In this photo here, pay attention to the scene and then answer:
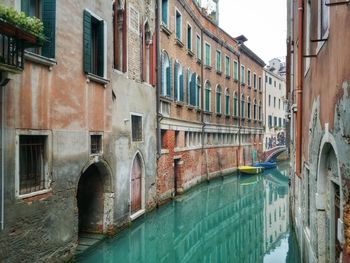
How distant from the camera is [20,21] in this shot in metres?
5.04

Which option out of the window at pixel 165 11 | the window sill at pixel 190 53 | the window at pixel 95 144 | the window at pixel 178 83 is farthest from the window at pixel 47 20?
the window sill at pixel 190 53

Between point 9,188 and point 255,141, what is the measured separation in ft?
87.9

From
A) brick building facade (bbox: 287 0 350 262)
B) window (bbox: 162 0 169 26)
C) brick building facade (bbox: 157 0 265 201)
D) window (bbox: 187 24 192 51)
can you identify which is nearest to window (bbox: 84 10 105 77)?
brick building facade (bbox: 157 0 265 201)

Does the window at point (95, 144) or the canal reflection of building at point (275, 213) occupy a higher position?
the window at point (95, 144)

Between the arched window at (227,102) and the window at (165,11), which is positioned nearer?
the window at (165,11)

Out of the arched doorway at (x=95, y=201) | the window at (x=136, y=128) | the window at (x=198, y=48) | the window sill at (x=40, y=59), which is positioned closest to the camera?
the window sill at (x=40, y=59)

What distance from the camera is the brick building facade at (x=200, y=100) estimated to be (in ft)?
47.1

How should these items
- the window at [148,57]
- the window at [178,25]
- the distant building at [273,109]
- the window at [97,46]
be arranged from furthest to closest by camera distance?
the distant building at [273,109], the window at [178,25], the window at [148,57], the window at [97,46]

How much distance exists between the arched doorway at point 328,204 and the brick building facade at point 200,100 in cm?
806

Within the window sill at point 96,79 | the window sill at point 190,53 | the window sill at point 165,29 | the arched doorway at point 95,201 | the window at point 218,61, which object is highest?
the window at point 218,61

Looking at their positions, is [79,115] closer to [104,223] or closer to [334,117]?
[104,223]

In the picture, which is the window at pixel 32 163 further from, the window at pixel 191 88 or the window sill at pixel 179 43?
the window at pixel 191 88

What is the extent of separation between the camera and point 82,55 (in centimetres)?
790

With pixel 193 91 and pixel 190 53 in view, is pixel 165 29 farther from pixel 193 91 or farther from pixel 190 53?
pixel 193 91
